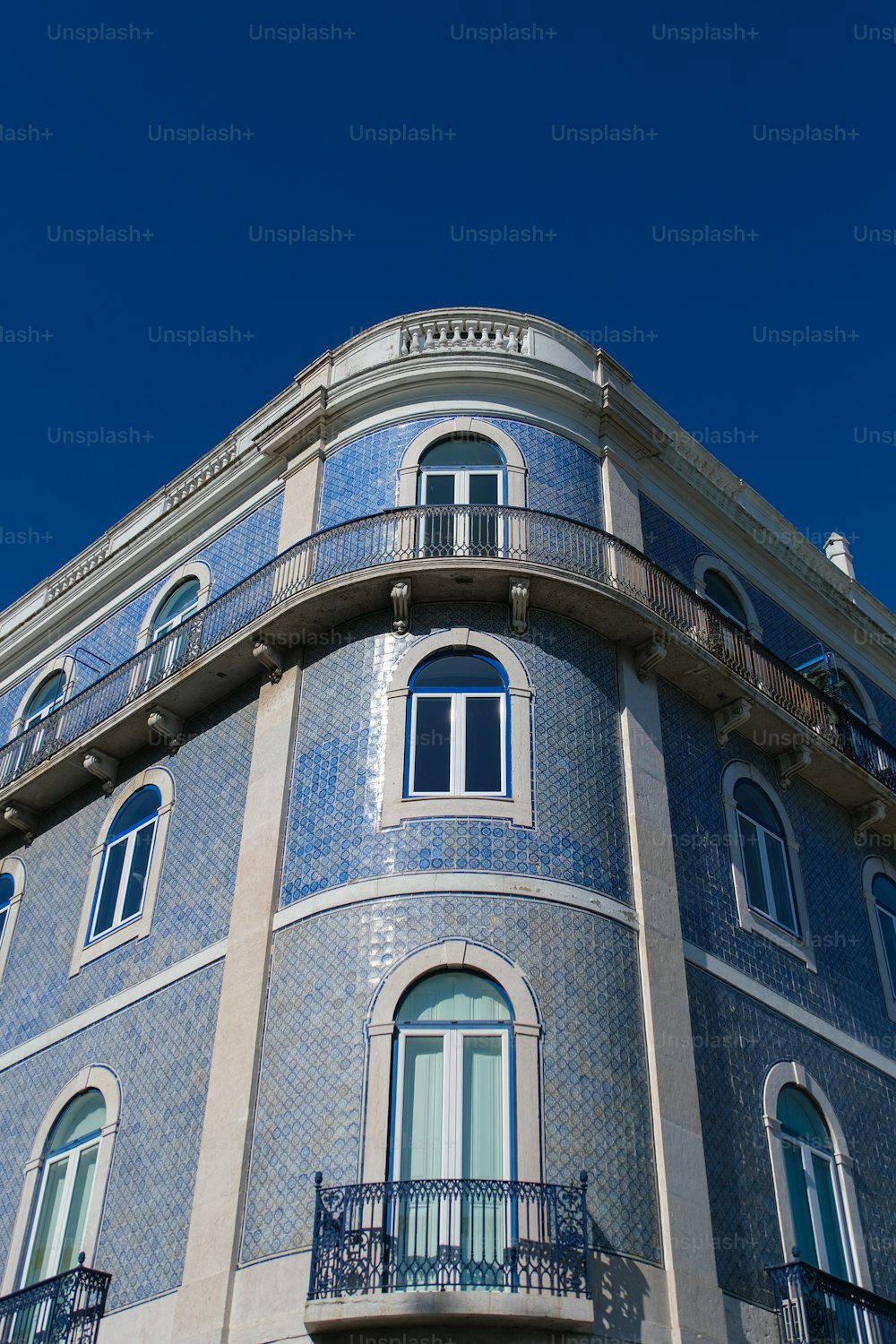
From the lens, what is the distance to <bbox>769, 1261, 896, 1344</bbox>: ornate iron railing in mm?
12078

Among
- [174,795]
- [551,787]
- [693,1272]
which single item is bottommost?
[693,1272]

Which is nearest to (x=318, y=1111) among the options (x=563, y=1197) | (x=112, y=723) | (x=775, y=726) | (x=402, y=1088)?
(x=402, y=1088)

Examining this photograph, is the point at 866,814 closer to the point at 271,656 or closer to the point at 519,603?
the point at 519,603

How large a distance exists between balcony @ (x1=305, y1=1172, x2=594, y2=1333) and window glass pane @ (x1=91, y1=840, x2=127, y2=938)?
580 centimetres

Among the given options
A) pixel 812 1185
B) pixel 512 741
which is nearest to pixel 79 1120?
pixel 512 741

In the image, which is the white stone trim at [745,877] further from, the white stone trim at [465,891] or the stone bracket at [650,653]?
the white stone trim at [465,891]

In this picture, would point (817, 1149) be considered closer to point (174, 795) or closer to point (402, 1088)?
point (402, 1088)

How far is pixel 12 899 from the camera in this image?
1795cm

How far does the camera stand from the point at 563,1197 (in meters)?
A: 11.1

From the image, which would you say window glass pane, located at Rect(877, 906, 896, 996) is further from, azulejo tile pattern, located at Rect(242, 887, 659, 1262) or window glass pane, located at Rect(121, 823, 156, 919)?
window glass pane, located at Rect(121, 823, 156, 919)

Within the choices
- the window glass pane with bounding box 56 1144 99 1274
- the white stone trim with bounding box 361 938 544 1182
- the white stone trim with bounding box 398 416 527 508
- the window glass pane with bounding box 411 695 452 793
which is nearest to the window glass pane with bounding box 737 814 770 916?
the window glass pane with bounding box 411 695 452 793

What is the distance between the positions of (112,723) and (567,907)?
662 centimetres

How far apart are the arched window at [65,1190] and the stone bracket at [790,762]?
28.6 feet

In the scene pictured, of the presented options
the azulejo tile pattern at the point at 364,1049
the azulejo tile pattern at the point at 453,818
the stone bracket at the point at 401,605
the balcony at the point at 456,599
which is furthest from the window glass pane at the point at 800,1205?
→ the stone bracket at the point at 401,605
